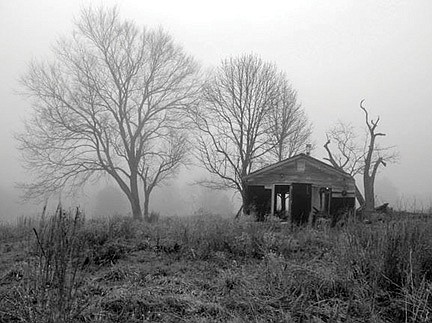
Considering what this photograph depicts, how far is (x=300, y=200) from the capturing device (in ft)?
61.1

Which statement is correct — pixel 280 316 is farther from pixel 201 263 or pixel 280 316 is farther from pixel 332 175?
pixel 332 175

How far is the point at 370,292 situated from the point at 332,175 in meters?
16.7

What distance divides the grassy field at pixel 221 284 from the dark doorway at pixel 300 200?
11.0 m

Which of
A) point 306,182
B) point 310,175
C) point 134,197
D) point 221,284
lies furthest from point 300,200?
point 221,284

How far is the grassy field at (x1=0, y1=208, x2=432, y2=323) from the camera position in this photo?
3.52m

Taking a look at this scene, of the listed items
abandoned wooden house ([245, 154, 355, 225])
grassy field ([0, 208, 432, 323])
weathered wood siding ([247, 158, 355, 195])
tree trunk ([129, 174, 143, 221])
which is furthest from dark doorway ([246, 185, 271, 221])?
grassy field ([0, 208, 432, 323])

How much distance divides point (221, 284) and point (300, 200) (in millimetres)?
13732

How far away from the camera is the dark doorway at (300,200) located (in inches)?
717

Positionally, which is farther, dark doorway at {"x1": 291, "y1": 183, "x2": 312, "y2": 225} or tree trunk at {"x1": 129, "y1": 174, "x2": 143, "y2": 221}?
tree trunk at {"x1": 129, "y1": 174, "x2": 143, "y2": 221}

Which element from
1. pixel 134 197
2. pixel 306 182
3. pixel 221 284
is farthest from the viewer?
pixel 134 197

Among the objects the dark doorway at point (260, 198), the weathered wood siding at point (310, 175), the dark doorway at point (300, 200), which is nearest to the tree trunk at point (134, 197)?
the dark doorway at point (260, 198)

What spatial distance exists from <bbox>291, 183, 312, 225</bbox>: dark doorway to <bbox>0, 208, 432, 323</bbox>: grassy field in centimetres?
1100

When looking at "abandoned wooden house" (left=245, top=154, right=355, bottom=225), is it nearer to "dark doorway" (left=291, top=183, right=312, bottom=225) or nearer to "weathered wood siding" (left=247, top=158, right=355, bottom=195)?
"weathered wood siding" (left=247, top=158, right=355, bottom=195)

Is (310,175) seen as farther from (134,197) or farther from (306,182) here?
(134,197)
